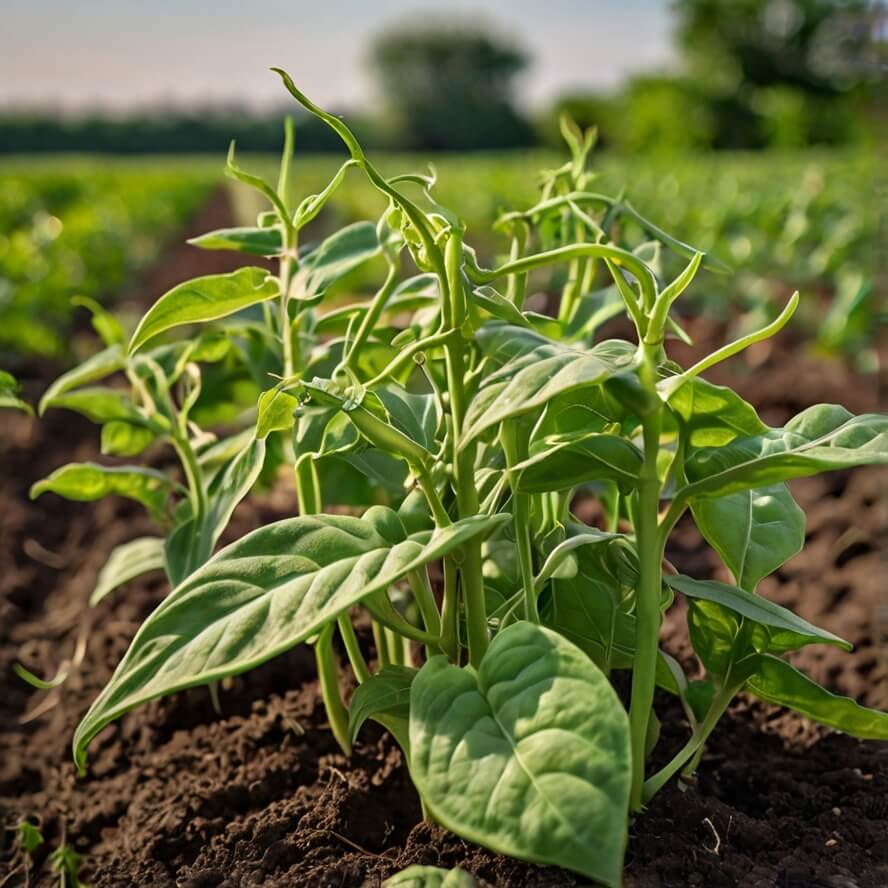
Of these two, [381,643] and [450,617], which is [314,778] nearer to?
[381,643]

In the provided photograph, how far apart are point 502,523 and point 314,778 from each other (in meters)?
0.66

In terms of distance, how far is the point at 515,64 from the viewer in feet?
261

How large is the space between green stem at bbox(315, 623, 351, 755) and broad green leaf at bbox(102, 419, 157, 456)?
49 cm

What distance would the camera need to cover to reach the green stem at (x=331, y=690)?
148 centimetres

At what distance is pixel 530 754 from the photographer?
92cm

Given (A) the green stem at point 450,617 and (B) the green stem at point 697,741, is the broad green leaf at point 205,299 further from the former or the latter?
(B) the green stem at point 697,741

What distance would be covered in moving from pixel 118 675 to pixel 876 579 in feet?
5.99

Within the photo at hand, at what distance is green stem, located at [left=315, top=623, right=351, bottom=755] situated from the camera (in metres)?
1.48

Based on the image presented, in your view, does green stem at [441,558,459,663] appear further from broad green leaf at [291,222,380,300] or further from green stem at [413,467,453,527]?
broad green leaf at [291,222,380,300]

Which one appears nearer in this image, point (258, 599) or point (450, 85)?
point (258, 599)

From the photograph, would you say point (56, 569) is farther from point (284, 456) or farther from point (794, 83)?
point (794, 83)

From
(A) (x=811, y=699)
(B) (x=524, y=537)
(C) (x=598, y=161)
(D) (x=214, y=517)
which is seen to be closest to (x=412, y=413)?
(B) (x=524, y=537)

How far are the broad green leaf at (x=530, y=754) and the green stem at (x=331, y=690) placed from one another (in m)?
0.47

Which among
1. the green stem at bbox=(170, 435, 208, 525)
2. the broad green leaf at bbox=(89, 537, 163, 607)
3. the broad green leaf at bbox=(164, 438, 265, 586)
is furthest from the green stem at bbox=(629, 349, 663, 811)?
the broad green leaf at bbox=(89, 537, 163, 607)
